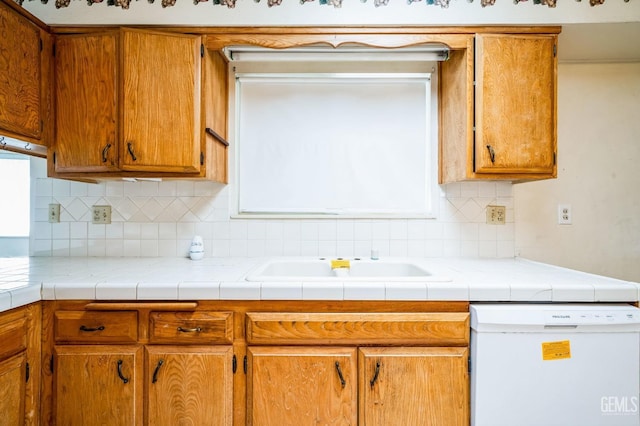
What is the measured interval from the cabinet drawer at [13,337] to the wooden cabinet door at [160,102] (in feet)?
2.38

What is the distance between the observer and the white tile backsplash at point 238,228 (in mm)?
1888

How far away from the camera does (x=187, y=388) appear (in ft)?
4.00

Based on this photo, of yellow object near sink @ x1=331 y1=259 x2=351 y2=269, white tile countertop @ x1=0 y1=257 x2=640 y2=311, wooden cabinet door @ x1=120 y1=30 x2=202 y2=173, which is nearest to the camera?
white tile countertop @ x1=0 y1=257 x2=640 y2=311

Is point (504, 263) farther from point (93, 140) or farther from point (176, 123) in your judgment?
point (93, 140)

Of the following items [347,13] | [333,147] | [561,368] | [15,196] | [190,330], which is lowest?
[561,368]

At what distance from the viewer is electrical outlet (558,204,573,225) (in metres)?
1.91

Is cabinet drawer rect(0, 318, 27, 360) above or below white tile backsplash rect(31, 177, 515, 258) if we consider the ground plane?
below

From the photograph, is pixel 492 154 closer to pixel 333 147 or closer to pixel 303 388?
pixel 333 147

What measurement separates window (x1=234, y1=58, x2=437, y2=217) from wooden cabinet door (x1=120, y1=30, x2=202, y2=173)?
39 cm

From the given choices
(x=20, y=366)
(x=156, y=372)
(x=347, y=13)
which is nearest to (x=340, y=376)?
(x=156, y=372)

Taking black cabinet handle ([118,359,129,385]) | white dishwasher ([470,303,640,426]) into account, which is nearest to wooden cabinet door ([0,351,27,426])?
black cabinet handle ([118,359,129,385])

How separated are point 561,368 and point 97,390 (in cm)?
170

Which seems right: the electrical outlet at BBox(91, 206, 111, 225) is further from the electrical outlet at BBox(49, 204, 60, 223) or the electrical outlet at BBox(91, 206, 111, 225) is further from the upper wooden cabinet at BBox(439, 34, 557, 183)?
the upper wooden cabinet at BBox(439, 34, 557, 183)

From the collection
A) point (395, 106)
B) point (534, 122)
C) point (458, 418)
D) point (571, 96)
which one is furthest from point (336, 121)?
point (458, 418)
